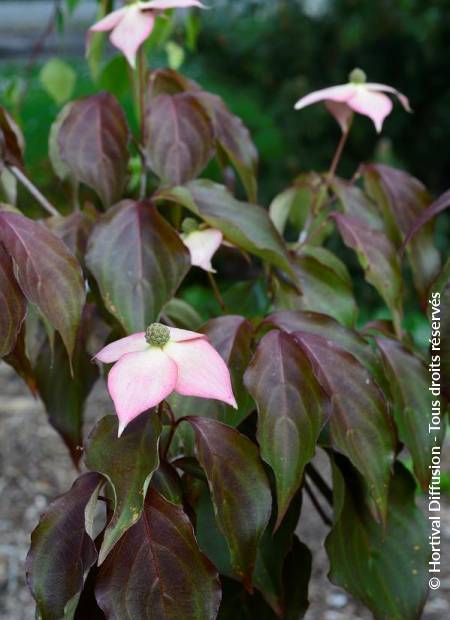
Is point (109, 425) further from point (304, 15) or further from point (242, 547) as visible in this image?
point (304, 15)

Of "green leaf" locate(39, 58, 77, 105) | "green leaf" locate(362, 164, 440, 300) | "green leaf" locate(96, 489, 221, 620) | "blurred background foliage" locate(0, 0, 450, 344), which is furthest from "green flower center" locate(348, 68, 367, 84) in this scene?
"blurred background foliage" locate(0, 0, 450, 344)

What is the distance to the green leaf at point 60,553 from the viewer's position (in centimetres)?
96

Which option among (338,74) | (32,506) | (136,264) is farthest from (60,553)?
(338,74)

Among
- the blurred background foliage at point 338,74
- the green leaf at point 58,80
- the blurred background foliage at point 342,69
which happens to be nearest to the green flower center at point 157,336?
the green leaf at point 58,80

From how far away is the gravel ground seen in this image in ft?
6.01

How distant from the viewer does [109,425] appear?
38.2 inches

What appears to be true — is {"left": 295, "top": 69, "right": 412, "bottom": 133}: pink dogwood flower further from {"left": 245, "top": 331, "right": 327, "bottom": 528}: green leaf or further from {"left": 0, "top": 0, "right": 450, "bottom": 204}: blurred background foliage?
{"left": 0, "top": 0, "right": 450, "bottom": 204}: blurred background foliage

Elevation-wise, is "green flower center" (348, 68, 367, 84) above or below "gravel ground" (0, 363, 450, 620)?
above

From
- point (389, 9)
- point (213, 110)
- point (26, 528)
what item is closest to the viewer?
point (213, 110)

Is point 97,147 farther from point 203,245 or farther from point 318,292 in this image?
point 318,292

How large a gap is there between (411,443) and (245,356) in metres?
0.24

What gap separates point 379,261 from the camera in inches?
51.0

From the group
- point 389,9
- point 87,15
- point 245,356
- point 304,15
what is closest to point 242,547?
point 245,356

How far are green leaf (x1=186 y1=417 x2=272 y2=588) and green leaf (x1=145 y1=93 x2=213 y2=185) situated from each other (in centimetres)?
46
